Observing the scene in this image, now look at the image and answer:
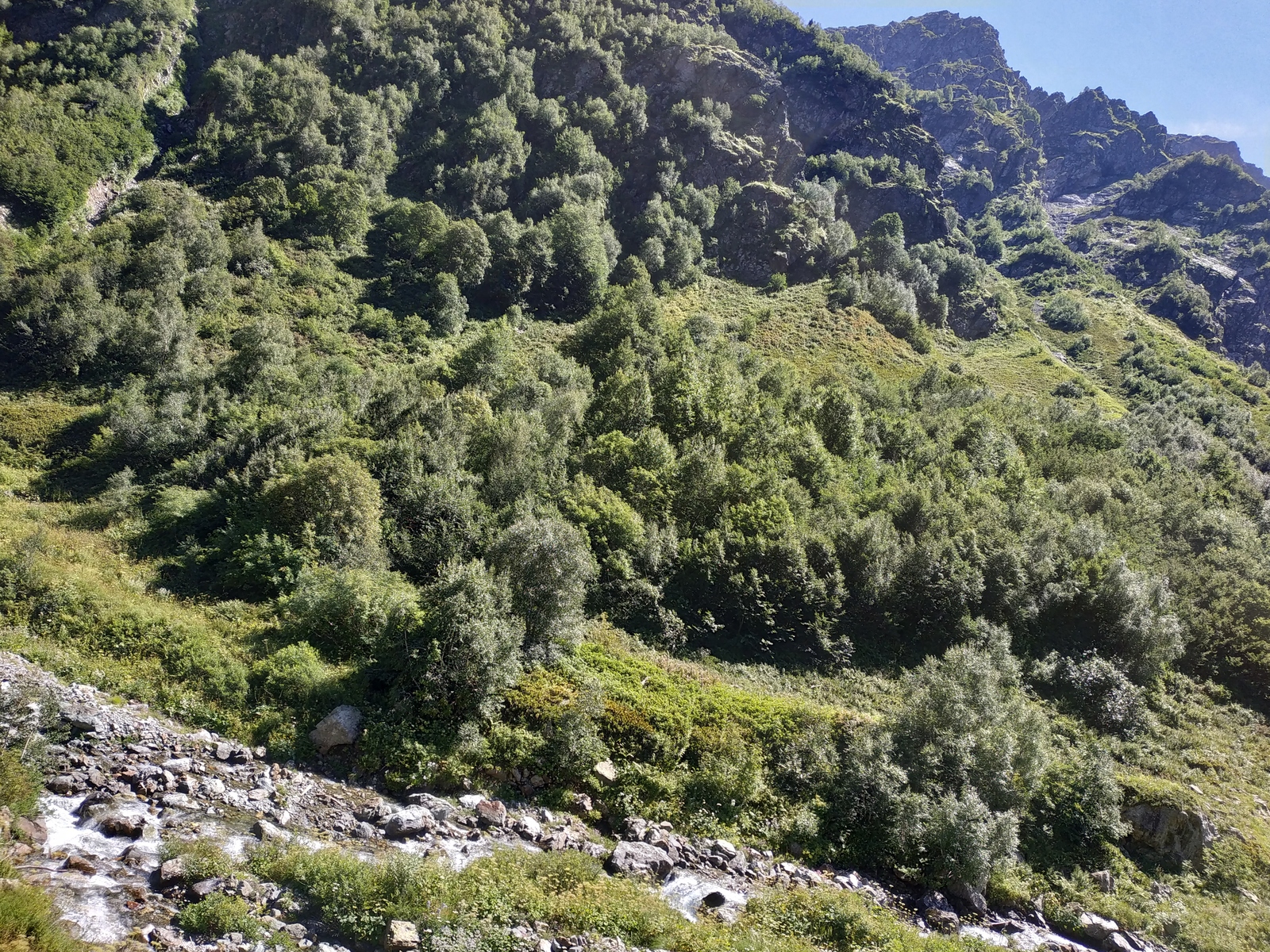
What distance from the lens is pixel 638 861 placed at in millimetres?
18906

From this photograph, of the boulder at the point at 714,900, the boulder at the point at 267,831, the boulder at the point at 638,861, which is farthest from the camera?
the boulder at the point at 638,861

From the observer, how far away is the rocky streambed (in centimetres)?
1415

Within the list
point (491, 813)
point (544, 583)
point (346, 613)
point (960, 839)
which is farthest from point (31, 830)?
point (960, 839)

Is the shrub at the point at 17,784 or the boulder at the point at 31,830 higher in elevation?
the shrub at the point at 17,784

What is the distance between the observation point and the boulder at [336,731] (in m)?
20.7

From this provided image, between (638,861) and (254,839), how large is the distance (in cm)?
1023

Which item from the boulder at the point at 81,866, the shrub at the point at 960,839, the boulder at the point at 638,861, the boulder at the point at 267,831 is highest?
the shrub at the point at 960,839

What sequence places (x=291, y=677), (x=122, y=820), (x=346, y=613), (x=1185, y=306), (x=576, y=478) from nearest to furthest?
(x=122, y=820)
(x=291, y=677)
(x=346, y=613)
(x=576, y=478)
(x=1185, y=306)

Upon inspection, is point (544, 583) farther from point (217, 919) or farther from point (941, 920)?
point (941, 920)

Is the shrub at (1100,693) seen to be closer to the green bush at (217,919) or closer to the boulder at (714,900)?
the boulder at (714,900)

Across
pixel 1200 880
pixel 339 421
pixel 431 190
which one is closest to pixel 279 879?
pixel 339 421

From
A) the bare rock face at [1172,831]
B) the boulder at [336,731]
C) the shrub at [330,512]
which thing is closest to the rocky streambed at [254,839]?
the boulder at [336,731]

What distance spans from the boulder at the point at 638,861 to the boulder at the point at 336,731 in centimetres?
903

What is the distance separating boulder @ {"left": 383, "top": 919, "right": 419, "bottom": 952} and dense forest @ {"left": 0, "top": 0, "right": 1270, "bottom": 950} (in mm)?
6015
